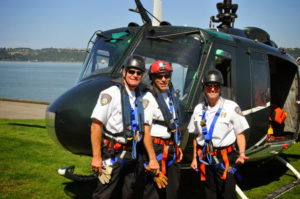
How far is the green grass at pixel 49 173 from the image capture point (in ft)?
15.6

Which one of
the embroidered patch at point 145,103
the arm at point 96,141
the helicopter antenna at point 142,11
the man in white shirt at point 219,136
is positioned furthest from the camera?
the helicopter antenna at point 142,11

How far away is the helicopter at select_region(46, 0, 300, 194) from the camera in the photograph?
3.27 metres

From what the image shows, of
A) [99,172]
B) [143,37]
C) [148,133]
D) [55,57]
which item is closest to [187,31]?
[143,37]

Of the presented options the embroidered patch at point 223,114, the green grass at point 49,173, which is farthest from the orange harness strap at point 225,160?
the green grass at point 49,173

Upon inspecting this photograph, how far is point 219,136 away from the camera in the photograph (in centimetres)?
304

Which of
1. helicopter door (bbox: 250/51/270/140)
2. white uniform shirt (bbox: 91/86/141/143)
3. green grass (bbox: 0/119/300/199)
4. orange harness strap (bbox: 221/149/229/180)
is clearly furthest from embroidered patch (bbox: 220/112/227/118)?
green grass (bbox: 0/119/300/199)

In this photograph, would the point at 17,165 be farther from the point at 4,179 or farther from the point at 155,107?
the point at 155,107

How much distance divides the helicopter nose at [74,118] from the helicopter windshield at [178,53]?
0.84 m

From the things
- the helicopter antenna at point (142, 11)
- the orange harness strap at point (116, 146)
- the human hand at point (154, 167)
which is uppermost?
the helicopter antenna at point (142, 11)

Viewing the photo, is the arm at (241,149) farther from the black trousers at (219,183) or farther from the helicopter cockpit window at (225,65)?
the helicopter cockpit window at (225,65)

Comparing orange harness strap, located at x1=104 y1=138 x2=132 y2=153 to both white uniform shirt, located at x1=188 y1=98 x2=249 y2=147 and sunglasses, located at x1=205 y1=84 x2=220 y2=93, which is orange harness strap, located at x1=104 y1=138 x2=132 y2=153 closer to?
white uniform shirt, located at x1=188 y1=98 x2=249 y2=147

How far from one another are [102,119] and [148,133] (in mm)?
480

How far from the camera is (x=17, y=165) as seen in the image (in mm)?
5930

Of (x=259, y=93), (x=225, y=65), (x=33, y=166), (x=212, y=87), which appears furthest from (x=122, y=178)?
(x=33, y=166)
